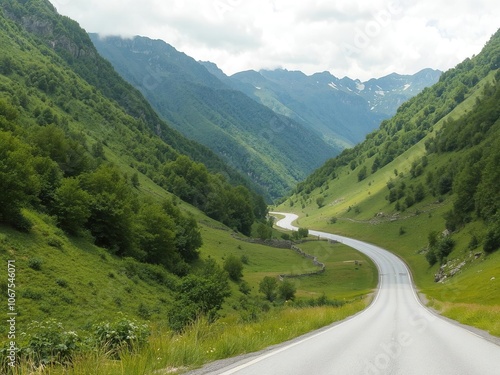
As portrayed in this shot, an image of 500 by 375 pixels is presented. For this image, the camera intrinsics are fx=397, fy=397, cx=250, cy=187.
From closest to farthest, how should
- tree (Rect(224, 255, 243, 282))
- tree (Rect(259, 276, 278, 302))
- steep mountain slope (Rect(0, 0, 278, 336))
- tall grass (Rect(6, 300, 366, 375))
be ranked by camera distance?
tall grass (Rect(6, 300, 366, 375))
steep mountain slope (Rect(0, 0, 278, 336))
tree (Rect(259, 276, 278, 302))
tree (Rect(224, 255, 243, 282))

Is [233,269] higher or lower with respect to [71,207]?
lower

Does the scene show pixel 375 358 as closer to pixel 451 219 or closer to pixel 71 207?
pixel 71 207

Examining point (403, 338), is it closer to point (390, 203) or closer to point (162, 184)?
point (162, 184)

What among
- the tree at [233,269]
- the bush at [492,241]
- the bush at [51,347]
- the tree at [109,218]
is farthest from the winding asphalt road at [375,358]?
the bush at [492,241]

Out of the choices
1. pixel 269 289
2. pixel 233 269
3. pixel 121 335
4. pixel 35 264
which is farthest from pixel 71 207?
pixel 121 335

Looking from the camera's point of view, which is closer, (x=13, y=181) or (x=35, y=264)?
(x=35, y=264)

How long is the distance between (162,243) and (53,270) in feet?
97.0

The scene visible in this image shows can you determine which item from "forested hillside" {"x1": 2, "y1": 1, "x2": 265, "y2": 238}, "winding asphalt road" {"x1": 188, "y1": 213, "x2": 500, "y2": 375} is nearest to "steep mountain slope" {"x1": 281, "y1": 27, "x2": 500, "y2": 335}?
"winding asphalt road" {"x1": 188, "y1": 213, "x2": 500, "y2": 375}

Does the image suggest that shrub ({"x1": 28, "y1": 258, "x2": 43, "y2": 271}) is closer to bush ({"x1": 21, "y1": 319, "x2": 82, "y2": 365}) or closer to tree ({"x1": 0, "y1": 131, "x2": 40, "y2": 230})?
tree ({"x1": 0, "y1": 131, "x2": 40, "y2": 230})

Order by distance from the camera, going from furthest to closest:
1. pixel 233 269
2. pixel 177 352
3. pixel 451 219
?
pixel 451 219, pixel 233 269, pixel 177 352

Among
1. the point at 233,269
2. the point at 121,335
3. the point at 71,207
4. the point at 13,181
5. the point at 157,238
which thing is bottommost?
the point at 233,269

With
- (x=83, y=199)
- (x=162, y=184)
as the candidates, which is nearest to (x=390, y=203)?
(x=162, y=184)

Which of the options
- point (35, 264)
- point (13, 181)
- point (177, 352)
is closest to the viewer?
point (177, 352)

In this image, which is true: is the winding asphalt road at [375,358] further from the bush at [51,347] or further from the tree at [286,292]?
the tree at [286,292]
